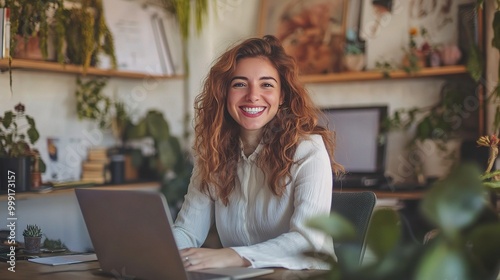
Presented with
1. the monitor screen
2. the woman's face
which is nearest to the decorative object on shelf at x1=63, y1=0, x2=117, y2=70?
the monitor screen

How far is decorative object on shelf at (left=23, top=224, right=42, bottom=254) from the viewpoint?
2158mm

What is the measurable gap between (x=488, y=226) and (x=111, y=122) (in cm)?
412

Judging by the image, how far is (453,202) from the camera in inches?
18.4

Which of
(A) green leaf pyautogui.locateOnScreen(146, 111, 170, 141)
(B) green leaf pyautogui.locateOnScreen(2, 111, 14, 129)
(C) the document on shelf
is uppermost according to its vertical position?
(B) green leaf pyautogui.locateOnScreen(2, 111, 14, 129)

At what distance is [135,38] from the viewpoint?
4570 mm

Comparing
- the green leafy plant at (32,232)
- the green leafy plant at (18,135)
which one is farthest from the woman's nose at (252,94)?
the green leafy plant at (18,135)

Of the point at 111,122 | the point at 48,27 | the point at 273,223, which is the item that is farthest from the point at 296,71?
the point at 111,122

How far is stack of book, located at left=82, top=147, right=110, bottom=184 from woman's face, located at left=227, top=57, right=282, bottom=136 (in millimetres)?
2099

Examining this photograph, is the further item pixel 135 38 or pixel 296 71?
pixel 135 38

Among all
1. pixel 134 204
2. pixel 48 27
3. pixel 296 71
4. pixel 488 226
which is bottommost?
pixel 134 204

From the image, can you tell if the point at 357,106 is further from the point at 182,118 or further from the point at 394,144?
the point at 182,118

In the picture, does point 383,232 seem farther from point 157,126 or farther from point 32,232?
point 157,126

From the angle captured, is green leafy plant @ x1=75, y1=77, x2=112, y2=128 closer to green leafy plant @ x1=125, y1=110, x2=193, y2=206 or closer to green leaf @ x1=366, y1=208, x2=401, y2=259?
green leafy plant @ x1=125, y1=110, x2=193, y2=206

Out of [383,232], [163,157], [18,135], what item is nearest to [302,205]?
[383,232]
